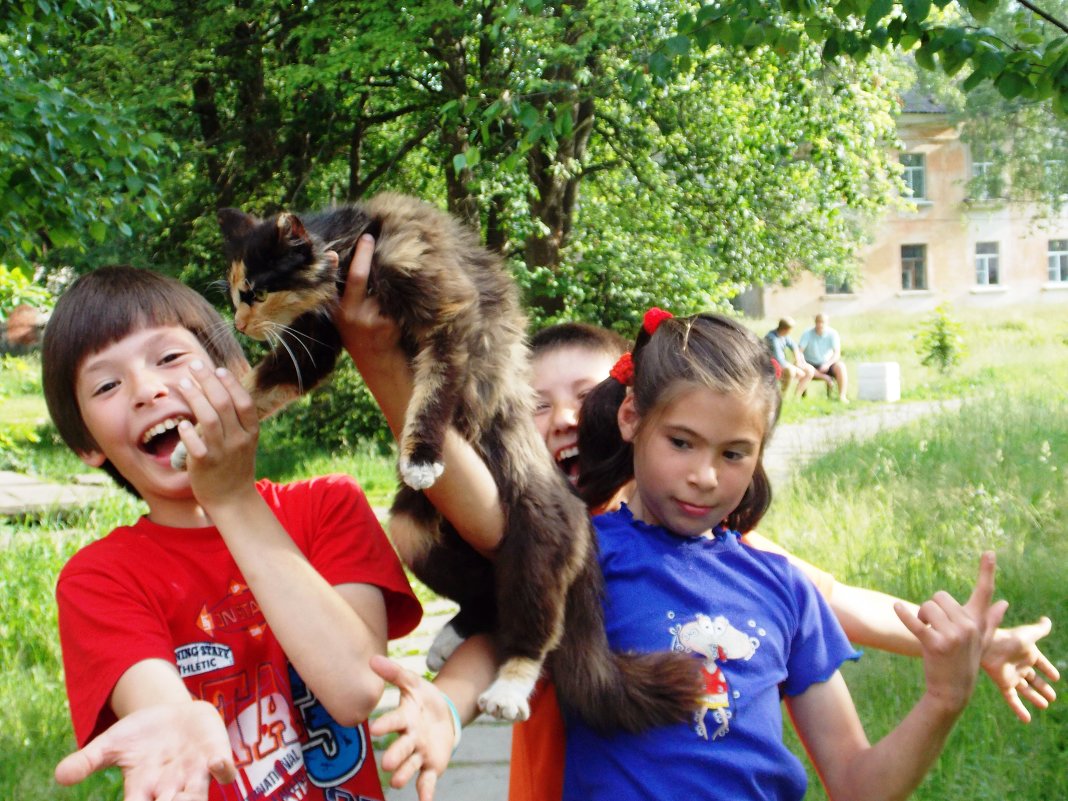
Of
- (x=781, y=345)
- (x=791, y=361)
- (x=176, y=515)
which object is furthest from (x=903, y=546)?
(x=791, y=361)

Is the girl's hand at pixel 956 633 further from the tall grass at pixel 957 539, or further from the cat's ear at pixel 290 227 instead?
the tall grass at pixel 957 539

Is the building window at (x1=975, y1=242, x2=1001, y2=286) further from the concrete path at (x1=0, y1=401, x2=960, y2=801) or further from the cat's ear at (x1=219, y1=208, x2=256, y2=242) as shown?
the cat's ear at (x1=219, y1=208, x2=256, y2=242)

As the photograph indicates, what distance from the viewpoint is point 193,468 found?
2059 millimetres

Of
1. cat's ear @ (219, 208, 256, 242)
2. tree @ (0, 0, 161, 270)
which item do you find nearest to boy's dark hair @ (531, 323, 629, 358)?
cat's ear @ (219, 208, 256, 242)

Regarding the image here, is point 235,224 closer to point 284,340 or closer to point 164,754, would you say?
point 284,340

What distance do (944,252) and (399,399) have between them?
44.6 metres

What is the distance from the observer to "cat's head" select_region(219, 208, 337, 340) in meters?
2.97

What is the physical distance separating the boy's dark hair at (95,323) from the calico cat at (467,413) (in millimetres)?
424

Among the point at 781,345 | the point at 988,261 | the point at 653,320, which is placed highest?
the point at 653,320

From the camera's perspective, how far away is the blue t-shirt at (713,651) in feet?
7.38

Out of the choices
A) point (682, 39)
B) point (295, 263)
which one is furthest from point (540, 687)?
point (682, 39)

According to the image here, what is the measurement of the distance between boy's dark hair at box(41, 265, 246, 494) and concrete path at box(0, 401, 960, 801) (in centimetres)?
110

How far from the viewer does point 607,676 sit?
91.6 inches

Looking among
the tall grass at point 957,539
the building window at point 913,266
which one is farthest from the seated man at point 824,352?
the building window at point 913,266
